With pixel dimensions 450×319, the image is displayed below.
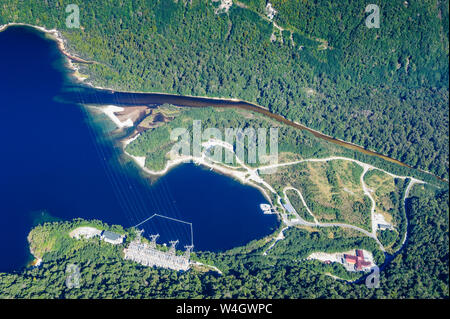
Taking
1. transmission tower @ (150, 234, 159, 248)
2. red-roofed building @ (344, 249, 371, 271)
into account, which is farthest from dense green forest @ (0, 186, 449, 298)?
transmission tower @ (150, 234, 159, 248)

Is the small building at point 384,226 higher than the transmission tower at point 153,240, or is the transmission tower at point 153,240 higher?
the transmission tower at point 153,240

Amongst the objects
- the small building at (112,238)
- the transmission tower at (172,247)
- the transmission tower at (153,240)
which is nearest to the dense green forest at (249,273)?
the small building at (112,238)

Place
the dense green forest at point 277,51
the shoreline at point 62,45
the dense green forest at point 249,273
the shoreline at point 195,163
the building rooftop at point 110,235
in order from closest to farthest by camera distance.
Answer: the dense green forest at point 249,273 → the building rooftop at point 110,235 → the shoreline at point 195,163 → the shoreline at point 62,45 → the dense green forest at point 277,51

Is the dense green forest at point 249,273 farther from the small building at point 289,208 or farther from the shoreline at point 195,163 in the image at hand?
the shoreline at point 195,163

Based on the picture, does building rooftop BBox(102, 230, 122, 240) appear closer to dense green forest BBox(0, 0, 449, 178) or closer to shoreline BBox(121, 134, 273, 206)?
shoreline BBox(121, 134, 273, 206)

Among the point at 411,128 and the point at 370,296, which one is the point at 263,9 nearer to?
the point at 411,128

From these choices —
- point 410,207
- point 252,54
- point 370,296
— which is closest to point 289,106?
point 252,54

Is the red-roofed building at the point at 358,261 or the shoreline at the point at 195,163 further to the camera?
the shoreline at the point at 195,163
